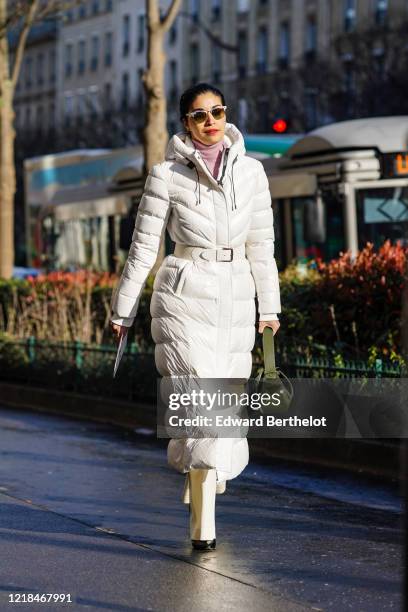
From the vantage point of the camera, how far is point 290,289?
13641mm

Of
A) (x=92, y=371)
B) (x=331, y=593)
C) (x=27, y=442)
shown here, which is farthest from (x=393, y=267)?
(x=331, y=593)

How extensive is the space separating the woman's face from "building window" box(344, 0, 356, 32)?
6321 centimetres

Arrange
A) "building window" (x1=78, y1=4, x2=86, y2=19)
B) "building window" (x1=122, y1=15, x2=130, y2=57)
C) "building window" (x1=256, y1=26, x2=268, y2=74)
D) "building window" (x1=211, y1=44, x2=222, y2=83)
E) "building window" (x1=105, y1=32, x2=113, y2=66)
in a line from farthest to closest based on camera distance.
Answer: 1. "building window" (x1=78, y1=4, x2=86, y2=19)
2. "building window" (x1=105, y1=32, x2=113, y2=66)
3. "building window" (x1=122, y1=15, x2=130, y2=57)
4. "building window" (x1=211, y1=44, x2=222, y2=83)
5. "building window" (x1=256, y1=26, x2=268, y2=74)

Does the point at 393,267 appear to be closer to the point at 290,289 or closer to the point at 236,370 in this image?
the point at 290,289

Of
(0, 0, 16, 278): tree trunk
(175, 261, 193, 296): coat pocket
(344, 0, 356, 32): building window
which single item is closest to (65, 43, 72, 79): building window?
(344, 0, 356, 32): building window

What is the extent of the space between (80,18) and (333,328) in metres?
95.2

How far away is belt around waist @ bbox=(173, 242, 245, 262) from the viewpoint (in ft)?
24.2

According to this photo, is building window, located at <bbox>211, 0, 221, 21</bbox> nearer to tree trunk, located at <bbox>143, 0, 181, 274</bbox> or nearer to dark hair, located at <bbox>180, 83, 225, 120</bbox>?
tree trunk, located at <bbox>143, 0, 181, 274</bbox>

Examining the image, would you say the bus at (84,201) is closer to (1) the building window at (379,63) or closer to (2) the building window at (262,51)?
(1) the building window at (379,63)

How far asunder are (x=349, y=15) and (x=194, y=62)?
17.9m

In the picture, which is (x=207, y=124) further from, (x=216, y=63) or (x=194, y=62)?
(x=194, y=62)

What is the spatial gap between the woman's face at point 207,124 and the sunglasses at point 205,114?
1 cm

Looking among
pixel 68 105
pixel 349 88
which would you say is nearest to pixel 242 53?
pixel 349 88

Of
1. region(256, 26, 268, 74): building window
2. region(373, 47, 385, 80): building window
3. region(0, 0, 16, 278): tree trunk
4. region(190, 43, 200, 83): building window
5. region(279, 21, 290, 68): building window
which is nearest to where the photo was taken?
region(0, 0, 16, 278): tree trunk
